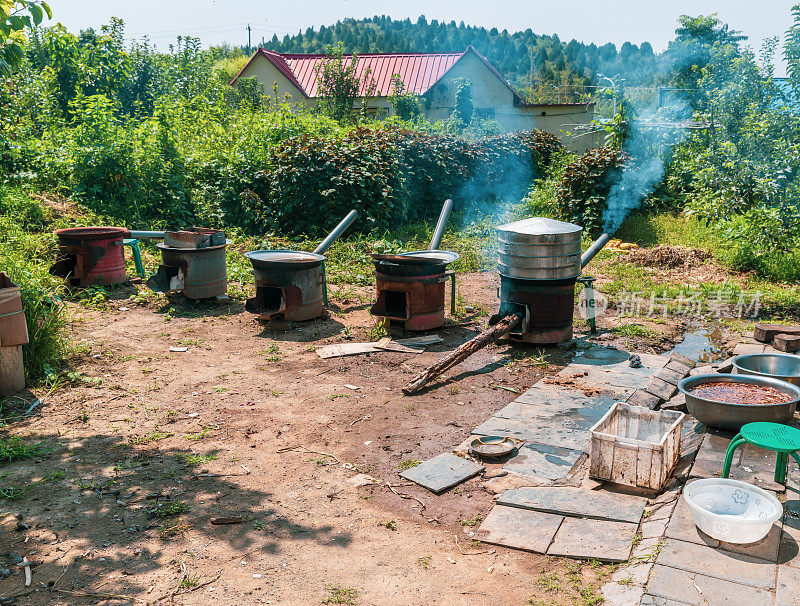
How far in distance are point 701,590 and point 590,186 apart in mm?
11745

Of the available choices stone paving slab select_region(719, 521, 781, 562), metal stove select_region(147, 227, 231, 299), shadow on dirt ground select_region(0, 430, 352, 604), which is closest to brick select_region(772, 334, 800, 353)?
stone paving slab select_region(719, 521, 781, 562)

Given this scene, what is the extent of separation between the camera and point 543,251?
289 inches

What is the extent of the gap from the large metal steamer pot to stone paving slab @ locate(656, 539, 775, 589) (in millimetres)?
4155

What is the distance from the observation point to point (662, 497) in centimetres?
432

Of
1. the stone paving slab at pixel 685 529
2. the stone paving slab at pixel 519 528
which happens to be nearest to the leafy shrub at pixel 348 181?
the stone paving slab at pixel 519 528

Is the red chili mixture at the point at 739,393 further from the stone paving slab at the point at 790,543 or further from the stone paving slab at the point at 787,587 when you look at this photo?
the stone paving slab at the point at 787,587

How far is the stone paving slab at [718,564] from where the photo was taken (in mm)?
3314

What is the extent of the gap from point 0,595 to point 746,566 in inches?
156

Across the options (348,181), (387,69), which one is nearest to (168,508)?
(348,181)

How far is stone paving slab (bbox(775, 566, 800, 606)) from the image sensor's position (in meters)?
3.12

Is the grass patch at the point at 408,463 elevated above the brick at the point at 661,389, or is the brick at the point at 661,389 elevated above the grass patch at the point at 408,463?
the brick at the point at 661,389

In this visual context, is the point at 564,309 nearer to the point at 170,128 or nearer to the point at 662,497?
the point at 662,497

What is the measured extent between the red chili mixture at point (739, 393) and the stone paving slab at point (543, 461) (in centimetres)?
114

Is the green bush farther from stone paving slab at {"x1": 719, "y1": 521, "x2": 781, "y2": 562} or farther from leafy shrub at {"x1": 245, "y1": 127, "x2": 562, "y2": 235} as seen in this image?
stone paving slab at {"x1": 719, "y1": 521, "x2": 781, "y2": 562}
